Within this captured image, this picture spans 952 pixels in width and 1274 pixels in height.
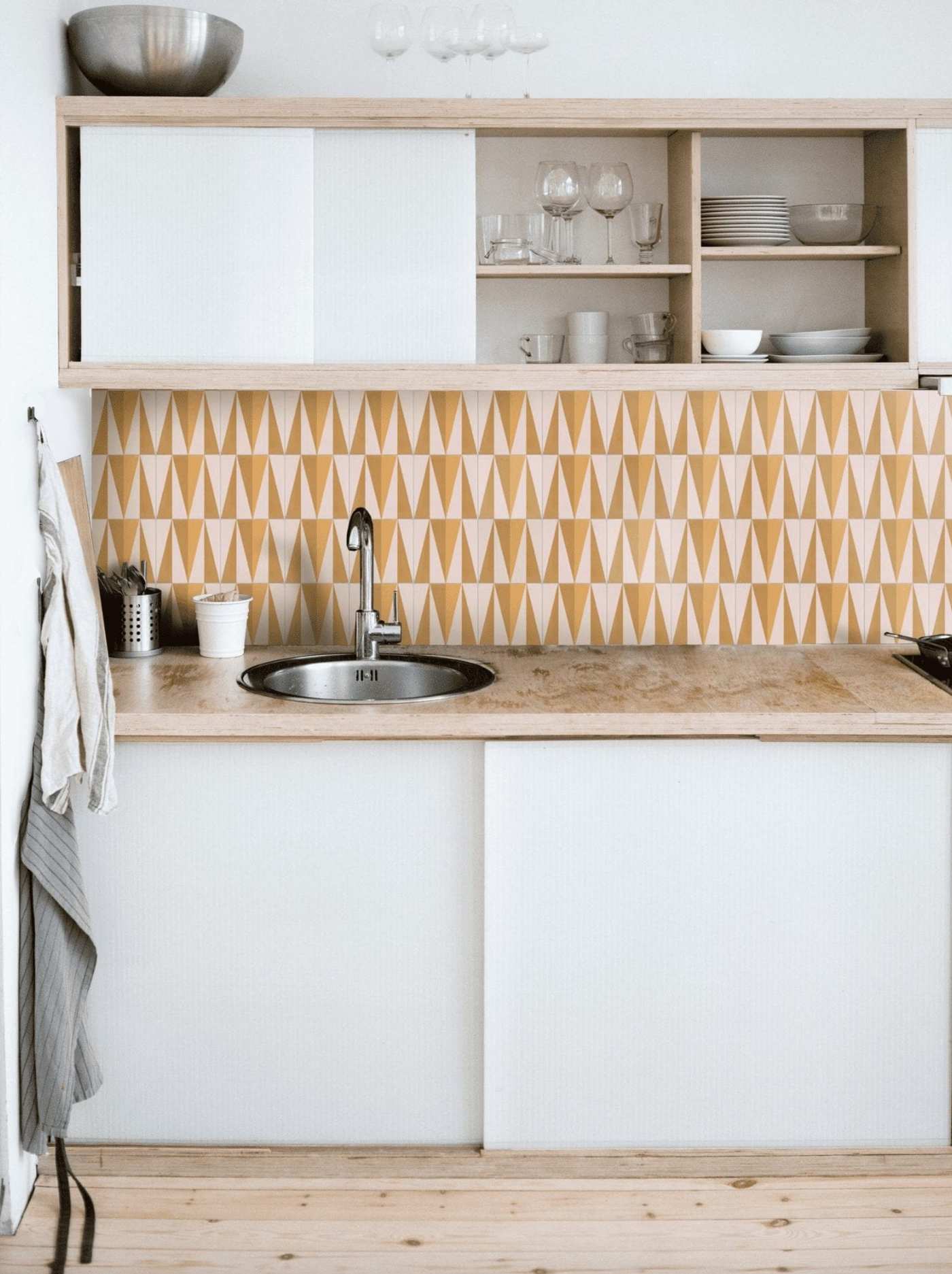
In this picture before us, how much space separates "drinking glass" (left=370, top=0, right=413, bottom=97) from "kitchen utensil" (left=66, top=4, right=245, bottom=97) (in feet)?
0.97

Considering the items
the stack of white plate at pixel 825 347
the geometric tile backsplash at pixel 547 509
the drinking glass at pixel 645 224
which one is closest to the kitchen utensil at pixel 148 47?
the geometric tile backsplash at pixel 547 509

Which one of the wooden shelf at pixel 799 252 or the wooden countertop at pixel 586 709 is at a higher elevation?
the wooden shelf at pixel 799 252

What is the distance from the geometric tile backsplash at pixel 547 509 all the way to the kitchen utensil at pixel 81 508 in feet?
0.67

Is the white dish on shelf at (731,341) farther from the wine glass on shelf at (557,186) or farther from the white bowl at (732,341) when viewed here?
the wine glass on shelf at (557,186)

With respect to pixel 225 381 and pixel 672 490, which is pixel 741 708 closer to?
pixel 672 490

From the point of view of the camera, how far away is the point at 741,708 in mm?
2533

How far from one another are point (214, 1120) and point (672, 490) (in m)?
1.67

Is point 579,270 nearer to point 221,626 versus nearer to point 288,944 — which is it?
point 221,626

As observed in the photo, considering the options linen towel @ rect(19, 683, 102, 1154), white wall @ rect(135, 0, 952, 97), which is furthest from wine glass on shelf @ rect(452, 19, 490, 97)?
linen towel @ rect(19, 683, 102, 1154)

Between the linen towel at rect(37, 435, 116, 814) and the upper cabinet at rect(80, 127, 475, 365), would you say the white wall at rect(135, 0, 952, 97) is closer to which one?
the upper cabinet at rect(80, 127, 475, 365)

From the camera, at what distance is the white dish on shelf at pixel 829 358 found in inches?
111

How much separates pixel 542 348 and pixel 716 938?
1.26m

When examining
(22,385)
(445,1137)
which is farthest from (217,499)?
(445,1137)

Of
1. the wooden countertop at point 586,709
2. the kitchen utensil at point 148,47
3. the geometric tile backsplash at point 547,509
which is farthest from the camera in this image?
the geometric tile backsplash at point 547,509
